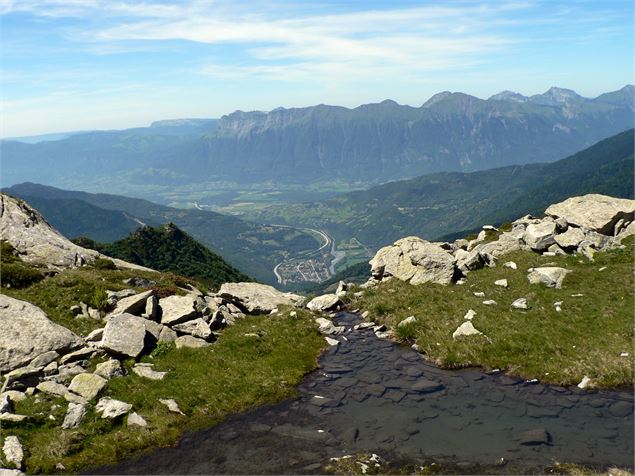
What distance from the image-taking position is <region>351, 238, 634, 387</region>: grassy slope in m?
24.1

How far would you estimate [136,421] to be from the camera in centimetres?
2102

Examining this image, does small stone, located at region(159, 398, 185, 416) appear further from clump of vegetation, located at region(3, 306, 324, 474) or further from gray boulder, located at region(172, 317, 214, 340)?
gray boulder, located at region(172, 317, 214, 340)

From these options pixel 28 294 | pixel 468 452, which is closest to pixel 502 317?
pixel 468 452

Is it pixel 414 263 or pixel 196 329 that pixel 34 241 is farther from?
pixel 414 263

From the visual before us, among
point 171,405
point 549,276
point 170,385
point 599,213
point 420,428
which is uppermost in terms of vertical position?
point 599,213

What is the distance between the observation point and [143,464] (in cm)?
1883

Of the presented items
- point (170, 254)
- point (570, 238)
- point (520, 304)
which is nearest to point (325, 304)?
point (520, 304)

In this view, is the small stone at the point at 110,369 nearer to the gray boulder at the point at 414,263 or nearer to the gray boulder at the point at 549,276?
the gray boulder at the point at 414,263

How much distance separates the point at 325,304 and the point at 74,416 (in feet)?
74.5

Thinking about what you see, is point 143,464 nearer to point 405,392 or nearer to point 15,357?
point 15,357

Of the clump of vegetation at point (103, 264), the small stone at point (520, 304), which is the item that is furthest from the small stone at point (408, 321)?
the clump of vegetation at point (103, 264)

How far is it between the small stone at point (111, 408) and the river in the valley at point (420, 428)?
289cm

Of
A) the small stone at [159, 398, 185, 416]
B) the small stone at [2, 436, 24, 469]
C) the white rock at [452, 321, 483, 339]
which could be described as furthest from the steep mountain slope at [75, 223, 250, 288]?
the small stone at [2, 436, 24, 469]

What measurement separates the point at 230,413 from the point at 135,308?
39.7 ft
